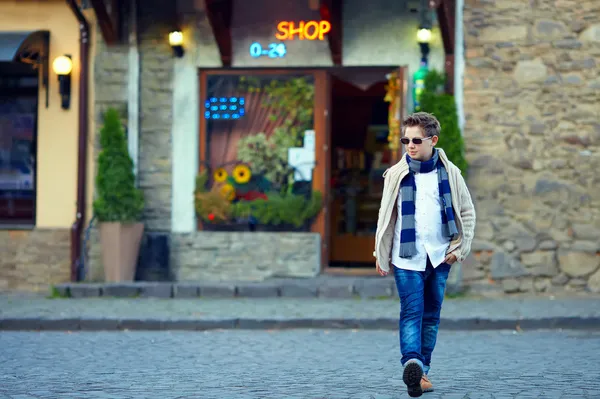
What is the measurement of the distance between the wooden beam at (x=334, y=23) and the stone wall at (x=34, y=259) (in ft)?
14.2

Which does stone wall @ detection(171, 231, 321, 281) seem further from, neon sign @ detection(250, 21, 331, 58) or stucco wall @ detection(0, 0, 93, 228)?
neon sign @ detection(250, 21, 331, 58)

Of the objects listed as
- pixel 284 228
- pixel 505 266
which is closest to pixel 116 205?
pixel 284 228

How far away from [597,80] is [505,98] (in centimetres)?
116

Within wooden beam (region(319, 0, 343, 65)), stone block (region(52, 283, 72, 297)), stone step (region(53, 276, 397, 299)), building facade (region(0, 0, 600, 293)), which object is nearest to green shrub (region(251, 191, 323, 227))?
building facade (region(0, 0, 600, 293))

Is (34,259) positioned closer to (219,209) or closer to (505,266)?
(219,209)

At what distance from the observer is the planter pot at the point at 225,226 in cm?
1420

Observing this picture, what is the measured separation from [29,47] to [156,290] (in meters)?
3.89

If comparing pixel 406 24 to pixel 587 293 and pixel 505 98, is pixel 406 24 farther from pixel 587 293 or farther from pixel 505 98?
pixel 587 293

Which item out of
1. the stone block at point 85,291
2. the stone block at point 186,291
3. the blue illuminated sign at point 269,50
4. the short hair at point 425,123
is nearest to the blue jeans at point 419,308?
the short hair at point 425,123

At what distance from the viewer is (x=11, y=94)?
14.9 meters

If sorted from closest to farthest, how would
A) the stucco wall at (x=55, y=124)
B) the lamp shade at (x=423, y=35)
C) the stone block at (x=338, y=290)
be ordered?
the stone block at (x=338, y=290), the lamp shade at (x=423, y=35), the stucco wall at (x=55, y=124)

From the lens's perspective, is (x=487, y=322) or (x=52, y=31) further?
(x=52, y=31)

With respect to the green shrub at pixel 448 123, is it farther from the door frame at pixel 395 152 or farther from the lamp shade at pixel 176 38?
the lamp shade at pixel 176 38

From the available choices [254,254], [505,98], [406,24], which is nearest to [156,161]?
[254,254]
